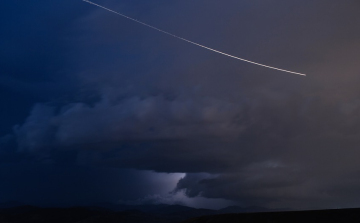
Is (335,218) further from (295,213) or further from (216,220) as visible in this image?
(216,220)

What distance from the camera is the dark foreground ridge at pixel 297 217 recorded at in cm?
4594

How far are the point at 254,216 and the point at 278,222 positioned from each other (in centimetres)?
436

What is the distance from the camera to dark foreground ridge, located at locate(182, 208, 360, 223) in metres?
45.9

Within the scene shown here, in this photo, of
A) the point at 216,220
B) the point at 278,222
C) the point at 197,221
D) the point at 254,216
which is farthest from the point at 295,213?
the point at 197,221

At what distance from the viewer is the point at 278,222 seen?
166ft

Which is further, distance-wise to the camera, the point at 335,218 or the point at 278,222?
the point at 278,222

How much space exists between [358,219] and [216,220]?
19020 mm

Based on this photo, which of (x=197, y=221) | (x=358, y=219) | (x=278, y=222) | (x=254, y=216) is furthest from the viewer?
(x=197, y=221)

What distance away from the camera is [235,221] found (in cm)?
5481

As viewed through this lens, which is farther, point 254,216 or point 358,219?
point 254,216

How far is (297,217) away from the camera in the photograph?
49.7 m

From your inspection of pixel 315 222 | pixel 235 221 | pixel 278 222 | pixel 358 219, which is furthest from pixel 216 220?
pixel 358 219

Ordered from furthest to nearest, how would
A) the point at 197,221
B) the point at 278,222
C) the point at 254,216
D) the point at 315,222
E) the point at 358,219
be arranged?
1. the point at 197,221
2. the point at 254,216
3. the point at 278,222
4. the point at 315,222
5. the point at 358,219

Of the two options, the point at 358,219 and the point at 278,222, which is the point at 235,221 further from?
the point at 358,219
